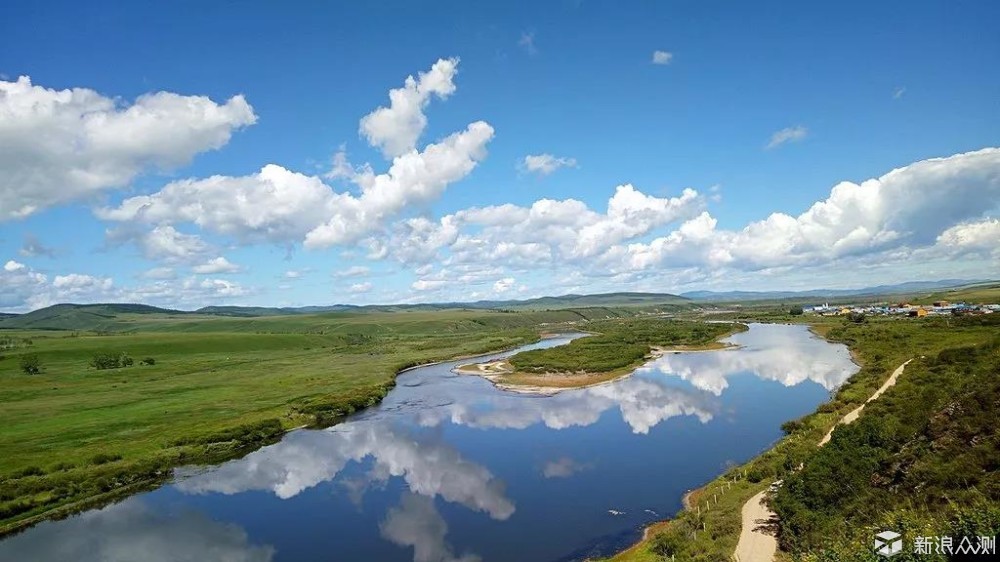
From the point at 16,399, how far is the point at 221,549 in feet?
275

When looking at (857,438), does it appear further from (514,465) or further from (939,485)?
(514,465)

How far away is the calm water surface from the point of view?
38.3 metres

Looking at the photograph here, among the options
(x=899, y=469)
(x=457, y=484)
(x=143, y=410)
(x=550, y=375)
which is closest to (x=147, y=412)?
(x=143, y=410)

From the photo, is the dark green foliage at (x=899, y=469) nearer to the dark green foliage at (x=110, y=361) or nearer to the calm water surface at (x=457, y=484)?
the calm water surface at (x=457, y=484)

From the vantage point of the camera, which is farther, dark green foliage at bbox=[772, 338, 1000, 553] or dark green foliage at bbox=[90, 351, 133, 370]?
dark green foliage at bbox=[90, 351, 133, 370]

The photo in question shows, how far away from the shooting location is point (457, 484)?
50.2 m

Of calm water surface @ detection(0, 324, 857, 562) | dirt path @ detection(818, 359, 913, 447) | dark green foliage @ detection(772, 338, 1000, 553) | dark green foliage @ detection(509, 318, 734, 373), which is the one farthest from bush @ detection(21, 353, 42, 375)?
dirt path @ detection(818, 359, 913, 447)

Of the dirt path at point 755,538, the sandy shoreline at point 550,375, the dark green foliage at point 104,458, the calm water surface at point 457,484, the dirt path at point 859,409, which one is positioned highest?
the dirt path at point 859,409

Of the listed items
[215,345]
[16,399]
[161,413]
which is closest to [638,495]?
[161,413]

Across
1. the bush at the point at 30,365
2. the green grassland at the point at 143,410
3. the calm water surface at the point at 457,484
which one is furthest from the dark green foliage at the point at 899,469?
the bush at the point at 30,365

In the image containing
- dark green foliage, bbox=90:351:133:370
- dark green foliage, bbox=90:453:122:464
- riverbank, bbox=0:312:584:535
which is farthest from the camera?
dark green foliage, bbox=90:351:133:370

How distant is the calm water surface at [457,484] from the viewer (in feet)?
126

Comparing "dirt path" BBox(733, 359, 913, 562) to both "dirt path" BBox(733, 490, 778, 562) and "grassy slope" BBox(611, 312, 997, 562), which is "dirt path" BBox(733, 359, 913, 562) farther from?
"grassy slope" BBox(611, 312, 997, 562)

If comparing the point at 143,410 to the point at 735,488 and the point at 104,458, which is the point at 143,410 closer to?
the point at 104,458
